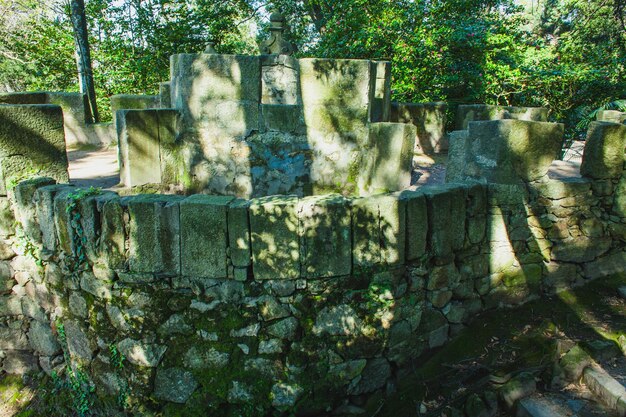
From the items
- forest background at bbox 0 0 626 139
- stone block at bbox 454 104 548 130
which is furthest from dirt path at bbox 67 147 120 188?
forest background at bbox 0 0 626 139

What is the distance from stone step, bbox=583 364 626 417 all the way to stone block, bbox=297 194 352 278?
6.17 ft

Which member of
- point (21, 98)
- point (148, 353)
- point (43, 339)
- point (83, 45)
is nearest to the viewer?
point (148, 353)

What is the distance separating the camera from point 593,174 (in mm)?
3990

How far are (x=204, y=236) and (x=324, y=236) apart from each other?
849 millimetres

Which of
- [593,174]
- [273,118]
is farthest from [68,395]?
[593,174]

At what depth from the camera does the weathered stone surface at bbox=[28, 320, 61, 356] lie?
152 inches

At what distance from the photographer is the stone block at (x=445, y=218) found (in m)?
3.26

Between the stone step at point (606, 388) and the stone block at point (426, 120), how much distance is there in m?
5.29

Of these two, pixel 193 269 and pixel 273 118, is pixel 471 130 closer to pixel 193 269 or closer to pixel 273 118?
pixel 273 118

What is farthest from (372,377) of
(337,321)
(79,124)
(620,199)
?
(79,124)

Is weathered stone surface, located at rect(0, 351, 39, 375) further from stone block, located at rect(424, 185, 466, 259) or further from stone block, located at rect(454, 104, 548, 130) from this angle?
stone block, located at rect(454, 104, 548, 130)

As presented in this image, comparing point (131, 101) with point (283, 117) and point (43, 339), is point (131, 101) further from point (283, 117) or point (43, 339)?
point (43, 339)

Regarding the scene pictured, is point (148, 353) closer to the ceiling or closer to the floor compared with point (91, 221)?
closer to the floor

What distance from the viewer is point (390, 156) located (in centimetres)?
464
